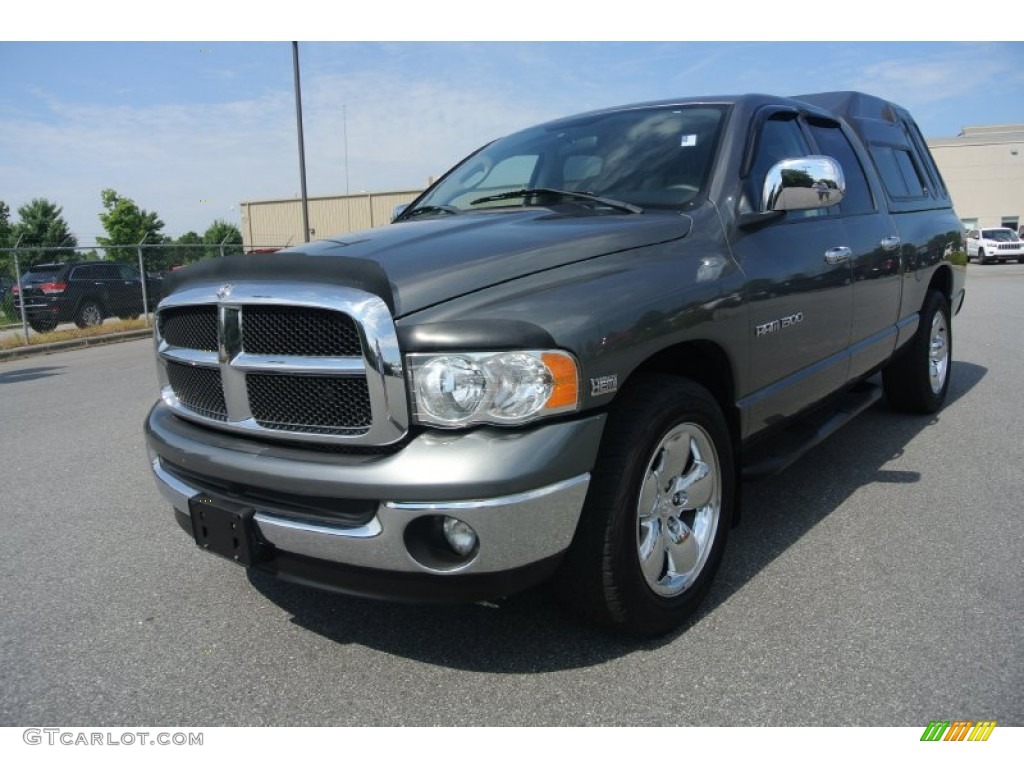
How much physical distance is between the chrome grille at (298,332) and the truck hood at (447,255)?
0.34 feet

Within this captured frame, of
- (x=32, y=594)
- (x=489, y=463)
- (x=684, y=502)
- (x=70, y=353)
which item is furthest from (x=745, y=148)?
(x=70, y=353)

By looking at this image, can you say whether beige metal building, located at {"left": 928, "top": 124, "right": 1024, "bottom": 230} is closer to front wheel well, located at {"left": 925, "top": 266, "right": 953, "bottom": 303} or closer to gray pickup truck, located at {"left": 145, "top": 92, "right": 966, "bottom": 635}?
front wheel well, located at {"left": 925, "top": 266, "right": 953, "bottom": 303}

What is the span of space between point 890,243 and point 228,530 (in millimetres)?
3845

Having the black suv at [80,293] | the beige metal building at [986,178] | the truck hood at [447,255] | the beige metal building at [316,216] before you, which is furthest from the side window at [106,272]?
the beige metal building at [986,178]

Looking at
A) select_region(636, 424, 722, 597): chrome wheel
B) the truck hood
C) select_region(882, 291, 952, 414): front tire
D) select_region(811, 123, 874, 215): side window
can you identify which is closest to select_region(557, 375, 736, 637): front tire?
select_region(636, 424, 722, 597): chrome wheel

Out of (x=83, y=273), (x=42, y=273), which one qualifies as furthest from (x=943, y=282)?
(x=83, y=273)

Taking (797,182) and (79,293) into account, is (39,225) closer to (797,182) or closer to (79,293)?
(79,293)

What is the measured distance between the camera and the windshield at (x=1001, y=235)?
1320 inches

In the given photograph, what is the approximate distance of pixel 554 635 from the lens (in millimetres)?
2738

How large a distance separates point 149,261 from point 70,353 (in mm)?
3695

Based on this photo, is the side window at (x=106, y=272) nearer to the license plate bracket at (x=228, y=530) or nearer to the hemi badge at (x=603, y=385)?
the license plate bracket at (x=228, y=530)

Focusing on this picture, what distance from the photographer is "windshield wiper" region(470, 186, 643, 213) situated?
3.15 meters

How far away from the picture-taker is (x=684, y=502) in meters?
2.80

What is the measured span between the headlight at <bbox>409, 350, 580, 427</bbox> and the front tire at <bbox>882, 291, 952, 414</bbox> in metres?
3.98
